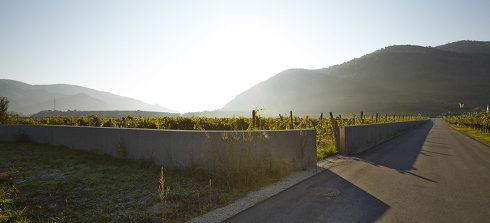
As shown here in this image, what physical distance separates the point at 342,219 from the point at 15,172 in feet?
29.2

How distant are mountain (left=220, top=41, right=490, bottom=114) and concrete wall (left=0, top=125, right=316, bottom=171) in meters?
124

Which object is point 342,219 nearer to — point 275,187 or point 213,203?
point 275,187

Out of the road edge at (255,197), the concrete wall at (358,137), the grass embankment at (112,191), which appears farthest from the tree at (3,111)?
the concrete wall at (358,137)

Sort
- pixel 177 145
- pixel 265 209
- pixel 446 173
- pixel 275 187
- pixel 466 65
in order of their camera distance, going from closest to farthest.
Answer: pixel 265 209, pixel 275 187, pixel 446 173, pixel 177 145, pixel 466 65

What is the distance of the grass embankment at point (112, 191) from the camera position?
373 cm

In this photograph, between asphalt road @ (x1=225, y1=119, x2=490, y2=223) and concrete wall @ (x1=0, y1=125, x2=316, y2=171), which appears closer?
asphalt road @ (x1=225, y1=119, x2=490, y2=223)

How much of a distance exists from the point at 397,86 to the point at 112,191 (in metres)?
181

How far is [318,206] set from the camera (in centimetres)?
375

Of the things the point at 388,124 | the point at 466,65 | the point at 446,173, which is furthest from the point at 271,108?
the point at 446,173

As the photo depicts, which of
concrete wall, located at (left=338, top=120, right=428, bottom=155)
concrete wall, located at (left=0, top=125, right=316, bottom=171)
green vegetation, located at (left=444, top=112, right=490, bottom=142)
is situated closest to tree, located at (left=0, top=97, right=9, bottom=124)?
concrete wall, located at (left=0, top=125, right=316, bottom=171)

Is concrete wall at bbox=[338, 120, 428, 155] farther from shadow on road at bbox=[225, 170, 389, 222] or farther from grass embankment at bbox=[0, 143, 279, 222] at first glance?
grass embankment at bbox=[0, 143, 279, 222]

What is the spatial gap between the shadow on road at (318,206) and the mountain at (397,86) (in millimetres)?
125076

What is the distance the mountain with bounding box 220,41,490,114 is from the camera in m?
123

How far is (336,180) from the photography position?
538 cm
